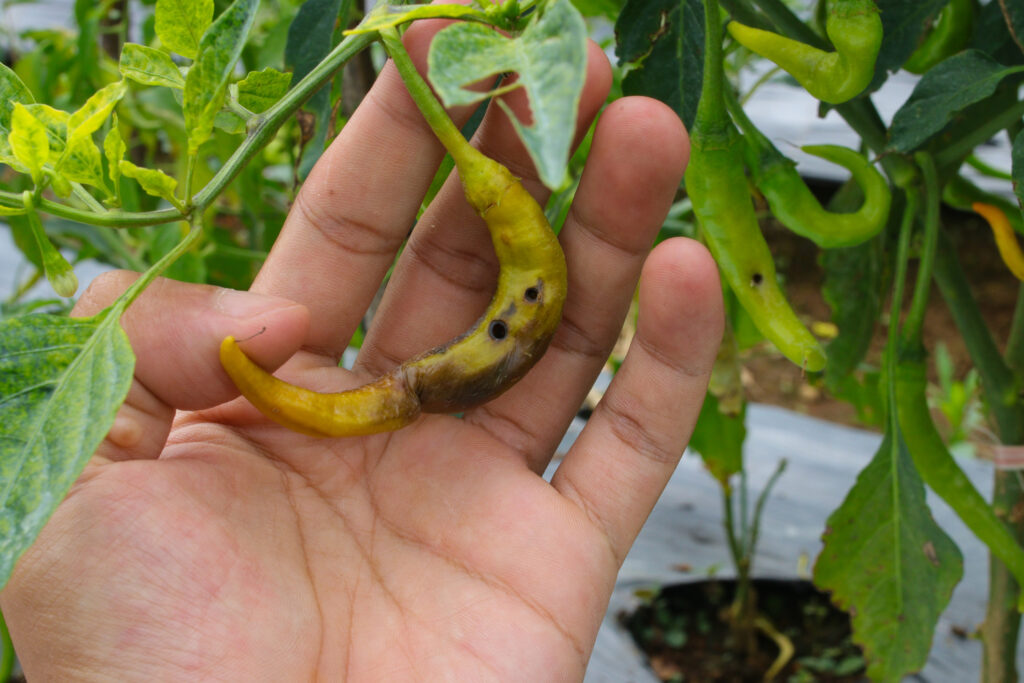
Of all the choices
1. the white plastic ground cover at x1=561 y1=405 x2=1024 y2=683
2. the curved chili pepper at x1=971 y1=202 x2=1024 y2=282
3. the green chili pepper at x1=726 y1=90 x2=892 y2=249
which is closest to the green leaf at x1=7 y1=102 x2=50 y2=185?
the green chili pepper at x1=726 y1=90 x2=892 y2=249

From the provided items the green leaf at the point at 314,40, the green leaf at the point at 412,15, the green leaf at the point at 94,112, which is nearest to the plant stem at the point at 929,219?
the green leaf at the point at 412,15

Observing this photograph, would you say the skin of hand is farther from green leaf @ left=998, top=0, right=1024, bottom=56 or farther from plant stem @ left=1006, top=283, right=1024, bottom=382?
Result: plant stem @ left=1006, top=283, right=1024, bottom=382

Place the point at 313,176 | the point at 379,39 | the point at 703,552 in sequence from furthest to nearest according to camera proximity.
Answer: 1. the point at 703,552
2. the point at 313,176
3. the point at 379,39

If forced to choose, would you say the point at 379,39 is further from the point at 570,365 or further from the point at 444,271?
the point at 570,365

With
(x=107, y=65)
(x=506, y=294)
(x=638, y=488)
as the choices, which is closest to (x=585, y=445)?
(x=638, y=488)

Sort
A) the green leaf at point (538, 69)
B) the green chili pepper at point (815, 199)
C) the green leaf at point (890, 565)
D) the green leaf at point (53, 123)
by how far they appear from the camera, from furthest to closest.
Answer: the green leaf at point (890, 565), the green chili pepper at point (815, 199), the green leaf at point (53, 123), the green leaf at point (538, 69)

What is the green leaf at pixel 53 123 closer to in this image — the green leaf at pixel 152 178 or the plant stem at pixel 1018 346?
the green leaf at pixel 152 178

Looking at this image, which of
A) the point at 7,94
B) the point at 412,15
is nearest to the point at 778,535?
the point at 412,15
